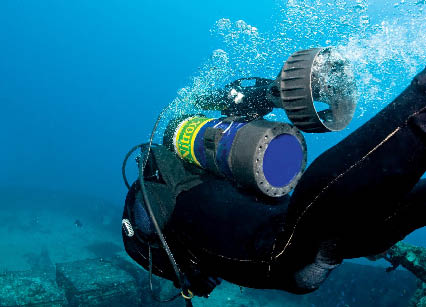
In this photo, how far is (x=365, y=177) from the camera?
1.07 meters

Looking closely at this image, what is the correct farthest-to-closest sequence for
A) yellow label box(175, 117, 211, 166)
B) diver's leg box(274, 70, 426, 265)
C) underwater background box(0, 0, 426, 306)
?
underwater background box(0, 0, 426, 306), yellow label box(175, 117, 211, 166), diver's leg box(274, 70, 426, 265)

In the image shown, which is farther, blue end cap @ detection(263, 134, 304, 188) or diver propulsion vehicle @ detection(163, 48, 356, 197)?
blue end cap @ detection(263, 134, 304, 188)

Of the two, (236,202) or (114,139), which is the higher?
(236,202)

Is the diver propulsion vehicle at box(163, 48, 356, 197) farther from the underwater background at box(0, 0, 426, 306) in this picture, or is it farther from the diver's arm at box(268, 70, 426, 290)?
the underwater background at box(0, 0, 426, 306)

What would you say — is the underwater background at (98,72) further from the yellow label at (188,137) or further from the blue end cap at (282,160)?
the blue end cap at (282,160)

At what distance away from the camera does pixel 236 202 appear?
1874 millimetres

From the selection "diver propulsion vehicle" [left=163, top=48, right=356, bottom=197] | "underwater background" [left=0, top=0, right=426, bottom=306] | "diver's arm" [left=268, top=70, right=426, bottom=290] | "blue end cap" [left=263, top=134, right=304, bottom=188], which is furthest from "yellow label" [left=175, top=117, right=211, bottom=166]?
"underwater background" [left=0, top=0, right=426, bottom=306]

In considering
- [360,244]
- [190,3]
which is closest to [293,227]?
[360,244]

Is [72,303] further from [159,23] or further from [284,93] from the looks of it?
[159,23]

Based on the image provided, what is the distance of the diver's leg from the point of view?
101 cm

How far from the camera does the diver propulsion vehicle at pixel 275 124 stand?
1.42m

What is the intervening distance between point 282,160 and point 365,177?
671mm

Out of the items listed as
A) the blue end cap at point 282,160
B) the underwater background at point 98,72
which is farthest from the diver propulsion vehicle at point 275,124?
the underwater background at point 98,72

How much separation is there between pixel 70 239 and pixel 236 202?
52.6 ft
